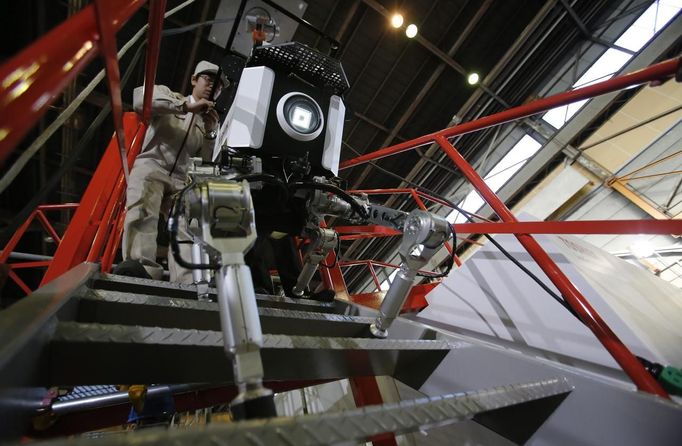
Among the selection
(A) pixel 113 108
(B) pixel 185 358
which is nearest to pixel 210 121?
(A) pixel 113 108

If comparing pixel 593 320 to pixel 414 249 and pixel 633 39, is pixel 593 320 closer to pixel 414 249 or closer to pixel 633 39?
pixel 414 249

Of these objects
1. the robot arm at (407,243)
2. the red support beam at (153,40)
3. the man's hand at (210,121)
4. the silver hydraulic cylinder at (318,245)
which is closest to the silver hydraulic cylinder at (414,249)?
the robot arm at (407,243)

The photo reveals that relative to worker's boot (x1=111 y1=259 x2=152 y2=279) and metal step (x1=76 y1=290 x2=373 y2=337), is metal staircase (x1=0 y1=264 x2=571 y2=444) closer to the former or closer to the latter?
metal step (x1=76 y1=290 x2=373 y2=337)

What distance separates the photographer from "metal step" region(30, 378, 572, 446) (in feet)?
1.28

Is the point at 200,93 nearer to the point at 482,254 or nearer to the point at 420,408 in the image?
the point at 482,254

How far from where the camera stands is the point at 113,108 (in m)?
0.92

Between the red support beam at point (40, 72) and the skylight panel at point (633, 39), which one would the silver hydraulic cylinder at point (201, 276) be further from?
the skylight panel at point (633, 39)

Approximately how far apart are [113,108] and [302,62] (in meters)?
1.03

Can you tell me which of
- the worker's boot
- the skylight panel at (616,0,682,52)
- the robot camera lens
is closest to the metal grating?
the robot camera lens

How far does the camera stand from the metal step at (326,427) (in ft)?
1.28

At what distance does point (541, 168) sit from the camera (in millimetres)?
7305

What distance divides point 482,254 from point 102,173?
7.81ft

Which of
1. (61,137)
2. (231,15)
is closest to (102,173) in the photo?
(231,15)

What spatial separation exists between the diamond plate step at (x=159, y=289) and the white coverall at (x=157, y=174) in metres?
0.58
